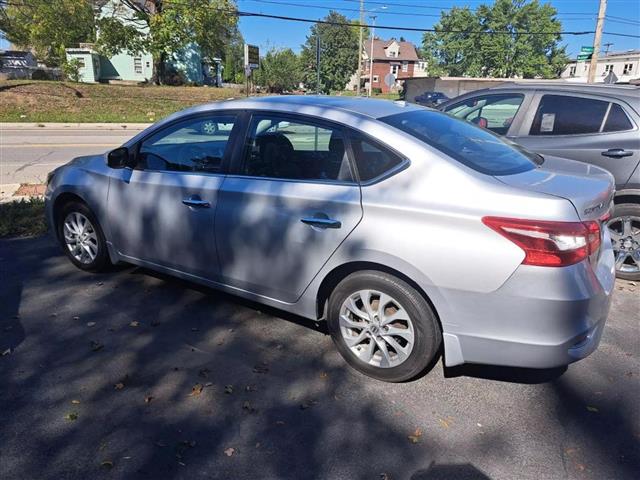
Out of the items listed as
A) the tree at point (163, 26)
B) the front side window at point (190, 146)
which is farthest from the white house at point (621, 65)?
the front side window at point (190, 146)

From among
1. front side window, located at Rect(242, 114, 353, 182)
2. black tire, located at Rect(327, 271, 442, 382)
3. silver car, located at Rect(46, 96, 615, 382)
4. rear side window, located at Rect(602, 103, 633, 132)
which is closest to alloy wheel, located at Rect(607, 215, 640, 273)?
rear side window, located at Rect(602, 103, 633, 132)

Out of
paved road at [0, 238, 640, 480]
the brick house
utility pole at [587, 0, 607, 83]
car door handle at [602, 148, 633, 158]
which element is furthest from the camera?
the brick house

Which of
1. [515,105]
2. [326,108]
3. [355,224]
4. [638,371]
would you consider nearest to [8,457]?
[355,224]

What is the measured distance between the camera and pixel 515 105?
524 cm

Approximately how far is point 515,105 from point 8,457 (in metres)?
5.19

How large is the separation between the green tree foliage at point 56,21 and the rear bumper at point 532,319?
36.6 meters

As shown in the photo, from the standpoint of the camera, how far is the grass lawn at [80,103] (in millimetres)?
21547

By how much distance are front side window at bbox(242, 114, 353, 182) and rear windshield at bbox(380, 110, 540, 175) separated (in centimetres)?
38

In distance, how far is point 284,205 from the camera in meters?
3.15

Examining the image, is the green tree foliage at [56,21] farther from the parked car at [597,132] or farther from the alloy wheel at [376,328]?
the alloy wheel at [376,328]

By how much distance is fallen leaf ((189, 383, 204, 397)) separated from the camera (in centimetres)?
291

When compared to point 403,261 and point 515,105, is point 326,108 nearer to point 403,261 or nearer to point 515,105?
point 403,261

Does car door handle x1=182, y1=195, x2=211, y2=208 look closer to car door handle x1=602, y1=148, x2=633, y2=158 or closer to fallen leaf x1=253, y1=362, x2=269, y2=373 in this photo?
fallen leaf x1=253, y1=362, x2=269, y2=373

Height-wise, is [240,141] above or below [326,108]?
below
